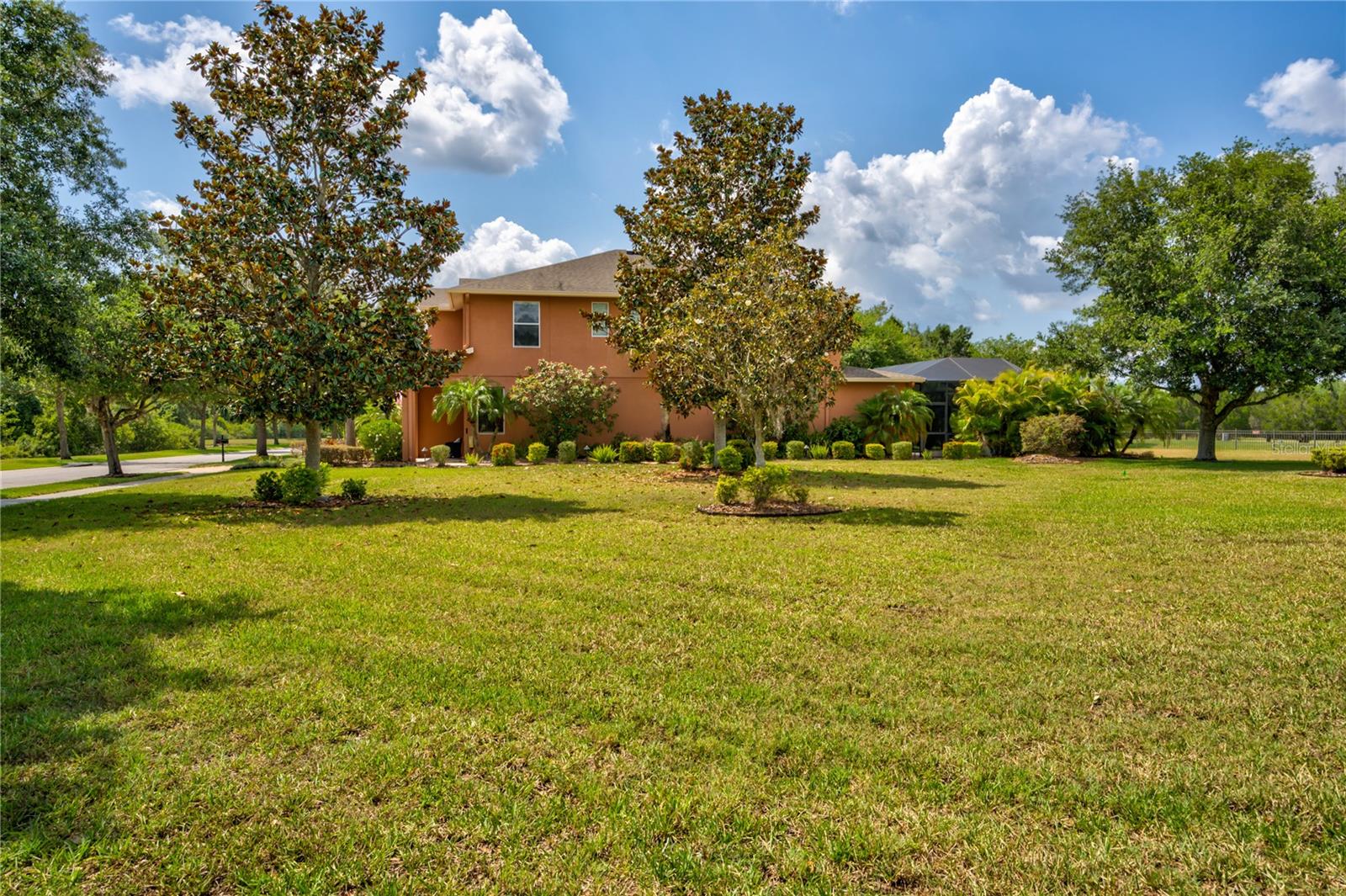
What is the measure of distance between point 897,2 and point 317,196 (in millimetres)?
10371

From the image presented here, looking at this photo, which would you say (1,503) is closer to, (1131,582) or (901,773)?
(901,773)

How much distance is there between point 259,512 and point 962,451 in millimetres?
21585

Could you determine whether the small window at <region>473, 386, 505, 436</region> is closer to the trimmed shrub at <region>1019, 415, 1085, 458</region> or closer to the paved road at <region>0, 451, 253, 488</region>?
the paved road at <region>0, 451, 253, 488</region>

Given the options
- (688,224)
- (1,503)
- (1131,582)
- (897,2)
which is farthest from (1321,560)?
(1,503)

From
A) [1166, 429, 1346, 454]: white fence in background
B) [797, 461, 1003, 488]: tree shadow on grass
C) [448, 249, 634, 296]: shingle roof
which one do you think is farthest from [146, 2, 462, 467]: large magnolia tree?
[1166, 429, 1346, 454]: white fence in background

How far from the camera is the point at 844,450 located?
24141mm

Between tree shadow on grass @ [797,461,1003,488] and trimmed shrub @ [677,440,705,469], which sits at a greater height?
trimmed shrub @ [677,440,705,469]

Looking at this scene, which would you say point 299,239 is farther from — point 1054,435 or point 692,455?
point 1054,435

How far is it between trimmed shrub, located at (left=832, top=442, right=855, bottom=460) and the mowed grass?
1651 centimetres

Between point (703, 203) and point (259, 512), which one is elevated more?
point (703, 203)

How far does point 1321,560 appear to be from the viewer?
273 inches

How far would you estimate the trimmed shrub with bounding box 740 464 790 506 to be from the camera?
10898mm

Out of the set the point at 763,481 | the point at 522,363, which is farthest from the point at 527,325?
the point at 763,481

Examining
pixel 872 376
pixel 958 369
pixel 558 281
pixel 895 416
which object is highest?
pixel 558 281
